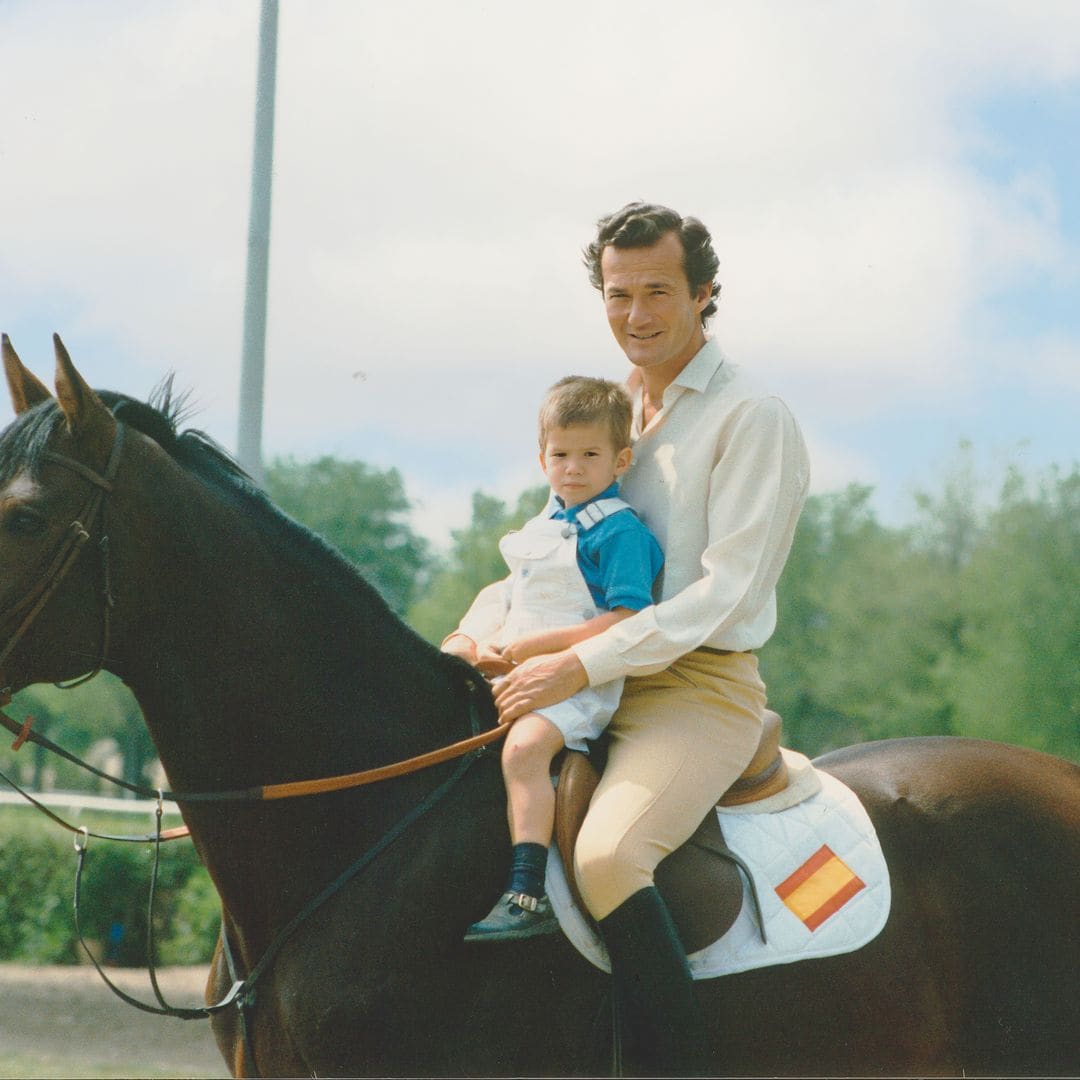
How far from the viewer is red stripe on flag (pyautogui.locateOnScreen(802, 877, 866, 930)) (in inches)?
150

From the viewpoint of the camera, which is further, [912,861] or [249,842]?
[912,861]

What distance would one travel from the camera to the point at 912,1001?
3.91 m

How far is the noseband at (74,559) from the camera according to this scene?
334cm

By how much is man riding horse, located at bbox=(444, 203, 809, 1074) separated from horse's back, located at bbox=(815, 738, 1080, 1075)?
68cm

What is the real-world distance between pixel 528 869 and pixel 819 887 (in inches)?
36.7

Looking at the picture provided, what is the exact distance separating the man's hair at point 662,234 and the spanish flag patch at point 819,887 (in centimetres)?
180

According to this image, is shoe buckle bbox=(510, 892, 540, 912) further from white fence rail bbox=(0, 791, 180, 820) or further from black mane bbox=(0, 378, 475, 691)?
white fence rail bbox=(0, 791, 180, 820)

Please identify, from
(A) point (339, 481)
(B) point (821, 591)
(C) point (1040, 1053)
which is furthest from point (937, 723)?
(C) point (1040, 1053)

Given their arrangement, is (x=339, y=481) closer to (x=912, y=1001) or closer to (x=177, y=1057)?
(x=177, y=1057)

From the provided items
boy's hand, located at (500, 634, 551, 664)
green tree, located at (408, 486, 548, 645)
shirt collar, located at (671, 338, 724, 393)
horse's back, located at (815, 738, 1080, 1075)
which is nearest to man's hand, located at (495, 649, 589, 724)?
boy's hand, located at (500, 634, 551, 664)

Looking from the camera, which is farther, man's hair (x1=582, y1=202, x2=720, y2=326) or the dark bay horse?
man's hair (x1=582, y1=202, x2=720, y2=326)

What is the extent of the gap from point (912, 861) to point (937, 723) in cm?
3084

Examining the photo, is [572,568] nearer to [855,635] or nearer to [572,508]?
[572,508]

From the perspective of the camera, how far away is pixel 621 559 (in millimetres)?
3818
